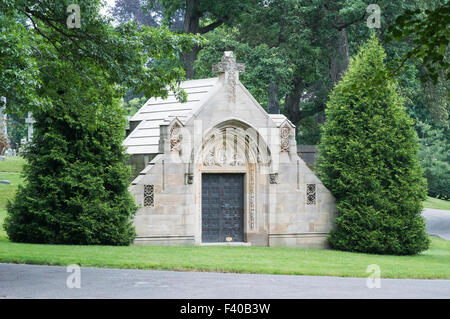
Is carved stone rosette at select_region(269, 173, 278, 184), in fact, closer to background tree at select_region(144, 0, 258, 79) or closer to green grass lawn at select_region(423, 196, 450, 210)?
background tree at select_region(144, 0, 258, 79)

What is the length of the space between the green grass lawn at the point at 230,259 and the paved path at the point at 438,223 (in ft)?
45.9

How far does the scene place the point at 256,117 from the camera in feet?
84.3

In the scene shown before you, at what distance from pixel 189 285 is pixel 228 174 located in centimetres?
1238

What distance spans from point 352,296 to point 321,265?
245 inches

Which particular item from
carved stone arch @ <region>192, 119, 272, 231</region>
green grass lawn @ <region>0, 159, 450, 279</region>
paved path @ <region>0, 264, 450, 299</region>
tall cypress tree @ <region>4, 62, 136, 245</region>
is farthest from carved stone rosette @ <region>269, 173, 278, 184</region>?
paved path @ <region>0, 264, 450, 299</region>

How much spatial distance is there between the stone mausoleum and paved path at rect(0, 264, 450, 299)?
27.5 feet

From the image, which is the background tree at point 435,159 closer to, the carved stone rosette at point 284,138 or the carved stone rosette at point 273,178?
the carved stone rosette at point 284,138

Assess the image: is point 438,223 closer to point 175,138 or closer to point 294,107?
point 294,107

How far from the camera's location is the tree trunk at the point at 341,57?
126 feet

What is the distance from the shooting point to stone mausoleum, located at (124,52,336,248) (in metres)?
24.3

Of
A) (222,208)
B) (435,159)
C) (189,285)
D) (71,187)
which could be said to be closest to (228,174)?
(222,208)

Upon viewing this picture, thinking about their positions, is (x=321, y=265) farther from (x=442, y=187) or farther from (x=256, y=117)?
(x=442, y=187)

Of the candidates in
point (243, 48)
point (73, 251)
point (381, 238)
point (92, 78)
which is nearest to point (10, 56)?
point (92, 78)
